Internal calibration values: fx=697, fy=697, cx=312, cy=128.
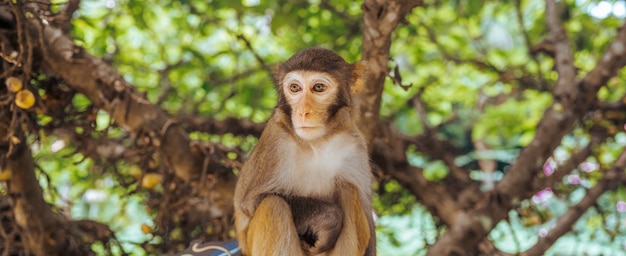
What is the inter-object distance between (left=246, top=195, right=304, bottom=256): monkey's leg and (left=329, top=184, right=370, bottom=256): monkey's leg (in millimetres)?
162

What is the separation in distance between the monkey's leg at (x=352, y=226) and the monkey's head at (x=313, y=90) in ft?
1.07

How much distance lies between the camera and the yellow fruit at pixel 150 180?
152 inches

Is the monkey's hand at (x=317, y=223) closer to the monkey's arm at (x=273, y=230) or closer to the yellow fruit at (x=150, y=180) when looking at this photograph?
the monkey's arm at (x=273, y=230)

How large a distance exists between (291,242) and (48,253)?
187cm

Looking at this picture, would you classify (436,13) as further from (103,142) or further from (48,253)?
(48,253)

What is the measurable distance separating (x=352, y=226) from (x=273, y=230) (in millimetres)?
313

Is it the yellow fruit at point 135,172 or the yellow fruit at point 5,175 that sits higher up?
the yellow fruit at point 5,175

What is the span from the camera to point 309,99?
95.5 inches

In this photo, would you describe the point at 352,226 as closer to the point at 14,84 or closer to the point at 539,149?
the point at 14,84

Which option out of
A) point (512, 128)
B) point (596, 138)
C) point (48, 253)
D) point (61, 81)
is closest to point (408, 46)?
point (512, 128)

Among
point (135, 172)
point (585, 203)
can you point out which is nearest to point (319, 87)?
point (135, 172)

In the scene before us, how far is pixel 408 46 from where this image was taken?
5.31 metres

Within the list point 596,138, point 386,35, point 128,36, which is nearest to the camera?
point 386,35

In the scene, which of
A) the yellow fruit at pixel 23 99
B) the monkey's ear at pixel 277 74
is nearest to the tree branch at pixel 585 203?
the monkey's ear at pixel 277 74
